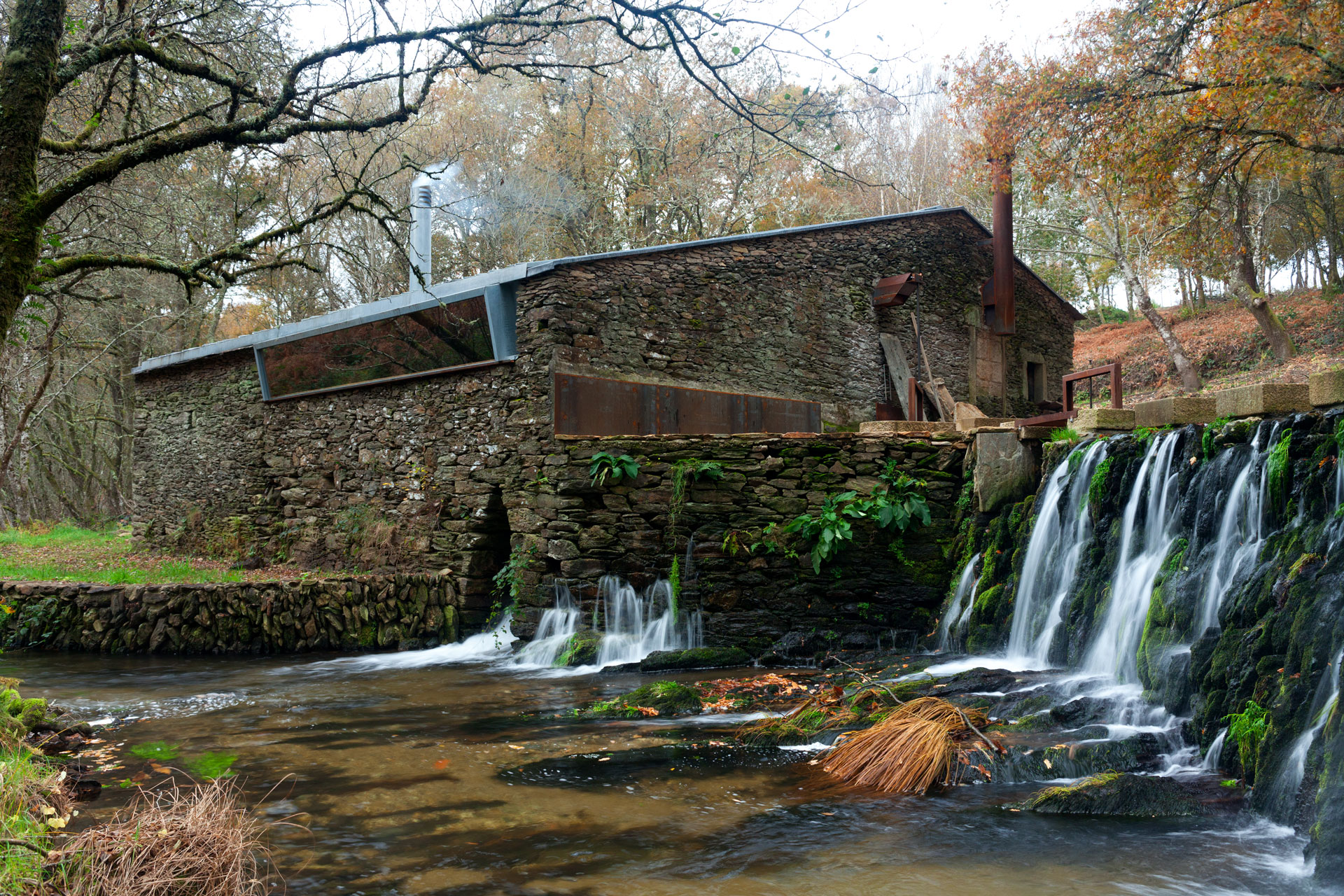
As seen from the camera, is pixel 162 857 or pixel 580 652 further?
pixel 580 652

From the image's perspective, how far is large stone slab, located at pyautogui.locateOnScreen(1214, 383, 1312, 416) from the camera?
20.4ft

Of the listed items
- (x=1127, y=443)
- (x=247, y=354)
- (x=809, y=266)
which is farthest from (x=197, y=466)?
(x=1127, y=443)

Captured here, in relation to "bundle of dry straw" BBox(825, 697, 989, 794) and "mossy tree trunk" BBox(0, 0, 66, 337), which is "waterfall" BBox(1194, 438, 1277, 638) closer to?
"bundle of dry straw" BBox(825, 697, 989, 794)

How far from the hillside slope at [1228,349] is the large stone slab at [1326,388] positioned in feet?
52.4

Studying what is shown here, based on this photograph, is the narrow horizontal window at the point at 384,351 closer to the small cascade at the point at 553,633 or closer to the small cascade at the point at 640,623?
the small cascade at the point at 553,633

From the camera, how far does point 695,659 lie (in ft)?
29.5

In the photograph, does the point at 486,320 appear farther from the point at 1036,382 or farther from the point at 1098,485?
the point at 1036,382

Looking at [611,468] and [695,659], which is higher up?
[611,468]

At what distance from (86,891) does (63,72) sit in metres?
4.64

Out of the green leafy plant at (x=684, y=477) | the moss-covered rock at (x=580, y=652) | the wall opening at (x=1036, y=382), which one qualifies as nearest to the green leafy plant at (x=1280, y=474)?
the green leafy plant at (x=684, y=477)

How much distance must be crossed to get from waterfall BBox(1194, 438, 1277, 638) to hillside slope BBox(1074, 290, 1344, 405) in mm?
16178

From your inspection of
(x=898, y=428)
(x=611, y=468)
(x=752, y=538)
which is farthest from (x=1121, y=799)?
(x=611, y=468)

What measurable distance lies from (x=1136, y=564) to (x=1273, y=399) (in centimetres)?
158

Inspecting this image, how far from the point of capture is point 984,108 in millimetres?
17062
